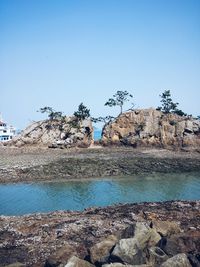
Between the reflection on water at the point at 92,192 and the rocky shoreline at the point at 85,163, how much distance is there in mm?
3473

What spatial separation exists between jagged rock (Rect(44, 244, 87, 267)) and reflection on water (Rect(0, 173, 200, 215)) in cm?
1769

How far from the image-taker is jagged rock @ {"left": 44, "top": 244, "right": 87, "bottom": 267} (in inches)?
755

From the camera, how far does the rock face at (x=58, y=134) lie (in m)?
83.2

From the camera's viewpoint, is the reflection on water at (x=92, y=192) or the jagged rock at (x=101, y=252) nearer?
the jagged rock at (x=101, y=252)

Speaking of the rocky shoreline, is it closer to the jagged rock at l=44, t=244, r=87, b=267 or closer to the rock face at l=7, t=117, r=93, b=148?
the rock face at l=7, t=117, r=93, b=148

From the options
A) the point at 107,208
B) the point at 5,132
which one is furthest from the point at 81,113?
the point at 107,208

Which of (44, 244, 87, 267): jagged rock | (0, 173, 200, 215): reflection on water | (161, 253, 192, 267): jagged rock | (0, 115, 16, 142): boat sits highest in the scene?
(0, 115, 16, 142): boat

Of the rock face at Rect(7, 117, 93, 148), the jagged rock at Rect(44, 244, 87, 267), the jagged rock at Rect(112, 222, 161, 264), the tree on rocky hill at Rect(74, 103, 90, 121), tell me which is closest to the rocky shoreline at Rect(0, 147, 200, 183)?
the rock face at Rect(7, 117, 93, 148)

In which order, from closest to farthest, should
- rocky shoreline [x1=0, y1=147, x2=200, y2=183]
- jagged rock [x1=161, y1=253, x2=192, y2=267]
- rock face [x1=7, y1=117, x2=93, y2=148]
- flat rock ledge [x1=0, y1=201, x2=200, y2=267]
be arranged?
jagged rock [x1=161, y1=253, x2=192, y2=267] < flat rock ledge [x1=0, y1=201, x2=200, y2=267] < rocky shoreline [x1=0, y1=147, x2=200, y2=183] < rock face [x1=7, y1=117, x2=93, y2=148]

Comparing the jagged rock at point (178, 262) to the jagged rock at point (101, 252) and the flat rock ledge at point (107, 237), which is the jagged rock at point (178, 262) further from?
the jagged rock at point (101, 252)

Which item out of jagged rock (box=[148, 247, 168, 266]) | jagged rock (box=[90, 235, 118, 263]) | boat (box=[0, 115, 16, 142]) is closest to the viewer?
jagged rock (box=[148, 247, 168, 266])

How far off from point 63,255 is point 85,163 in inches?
1723

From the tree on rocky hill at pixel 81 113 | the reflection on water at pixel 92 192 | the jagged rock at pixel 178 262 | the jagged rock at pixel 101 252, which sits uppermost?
the tree on rocky hill at pixel 81 113

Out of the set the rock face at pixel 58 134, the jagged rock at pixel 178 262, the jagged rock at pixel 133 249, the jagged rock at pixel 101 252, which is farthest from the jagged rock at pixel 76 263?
the rock face at pixel 58 134
